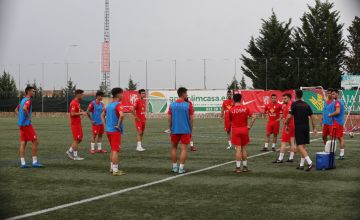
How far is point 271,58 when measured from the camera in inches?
2087

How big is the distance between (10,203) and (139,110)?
397 inches

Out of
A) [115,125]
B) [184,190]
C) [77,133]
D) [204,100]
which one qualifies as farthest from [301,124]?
[204,100]

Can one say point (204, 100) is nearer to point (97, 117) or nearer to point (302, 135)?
point (97, 117)

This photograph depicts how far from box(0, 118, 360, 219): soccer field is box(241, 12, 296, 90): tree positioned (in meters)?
38.0

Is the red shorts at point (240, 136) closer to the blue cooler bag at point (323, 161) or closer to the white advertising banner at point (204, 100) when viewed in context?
the blue cooler bag at point (323, 161)

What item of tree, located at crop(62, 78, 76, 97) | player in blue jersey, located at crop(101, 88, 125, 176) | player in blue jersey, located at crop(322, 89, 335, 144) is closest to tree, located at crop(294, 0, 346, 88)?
player in blue jersey, located at crop(322, 89, 335, 144)

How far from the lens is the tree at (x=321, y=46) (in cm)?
2784

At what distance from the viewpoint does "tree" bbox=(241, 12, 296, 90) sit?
2060 inches

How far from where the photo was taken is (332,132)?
14.7 m

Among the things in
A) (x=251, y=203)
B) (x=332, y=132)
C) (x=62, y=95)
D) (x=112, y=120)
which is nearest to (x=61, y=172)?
(x=112, y=120)

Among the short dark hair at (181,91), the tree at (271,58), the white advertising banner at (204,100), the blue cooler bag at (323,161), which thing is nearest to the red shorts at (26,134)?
the short dark hair at (181,91)

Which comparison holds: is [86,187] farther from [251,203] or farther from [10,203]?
[251,203]

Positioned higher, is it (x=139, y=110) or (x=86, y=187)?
(x=139, y=110)

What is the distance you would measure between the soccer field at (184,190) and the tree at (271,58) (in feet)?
125
